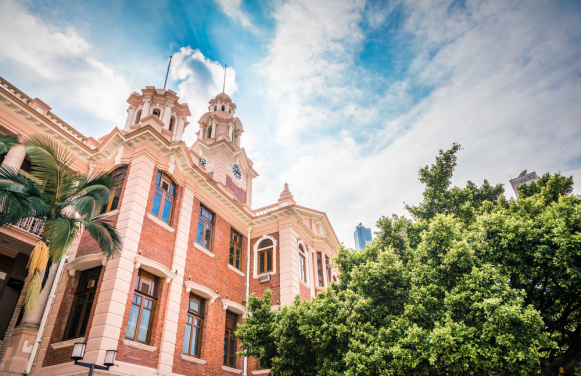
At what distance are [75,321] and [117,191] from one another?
517 cm

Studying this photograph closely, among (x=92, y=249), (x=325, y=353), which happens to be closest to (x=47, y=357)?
(x=92, y=249)

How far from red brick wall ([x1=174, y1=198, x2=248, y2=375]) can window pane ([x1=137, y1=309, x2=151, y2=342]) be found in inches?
57.5

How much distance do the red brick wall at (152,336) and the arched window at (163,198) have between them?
9.13 feet

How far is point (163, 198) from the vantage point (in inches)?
607

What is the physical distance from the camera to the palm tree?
964 cm

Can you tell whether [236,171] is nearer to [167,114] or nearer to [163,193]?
[167,114]

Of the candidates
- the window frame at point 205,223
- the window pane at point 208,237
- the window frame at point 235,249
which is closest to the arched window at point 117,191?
the window frame at point 205,223

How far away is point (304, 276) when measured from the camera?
2138 centimetres

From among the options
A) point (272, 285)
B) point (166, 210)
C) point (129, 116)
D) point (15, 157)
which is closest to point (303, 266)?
point (272, 285)

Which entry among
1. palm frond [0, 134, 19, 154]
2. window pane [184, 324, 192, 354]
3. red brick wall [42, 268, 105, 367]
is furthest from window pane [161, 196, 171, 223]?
palm frond [0, 134, 19, 154]

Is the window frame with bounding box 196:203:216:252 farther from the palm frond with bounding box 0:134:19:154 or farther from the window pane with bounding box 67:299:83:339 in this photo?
the palm frond with bounding box 0:134:19:154

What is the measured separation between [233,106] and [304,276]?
18.0 meters

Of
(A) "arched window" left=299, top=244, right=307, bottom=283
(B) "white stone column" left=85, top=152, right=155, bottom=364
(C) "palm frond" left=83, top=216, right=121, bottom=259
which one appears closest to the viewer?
(C) "palm frond" left=83, top=216, right=121, bottom=259

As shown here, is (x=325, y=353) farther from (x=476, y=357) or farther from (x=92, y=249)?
(x=92, y=249)
